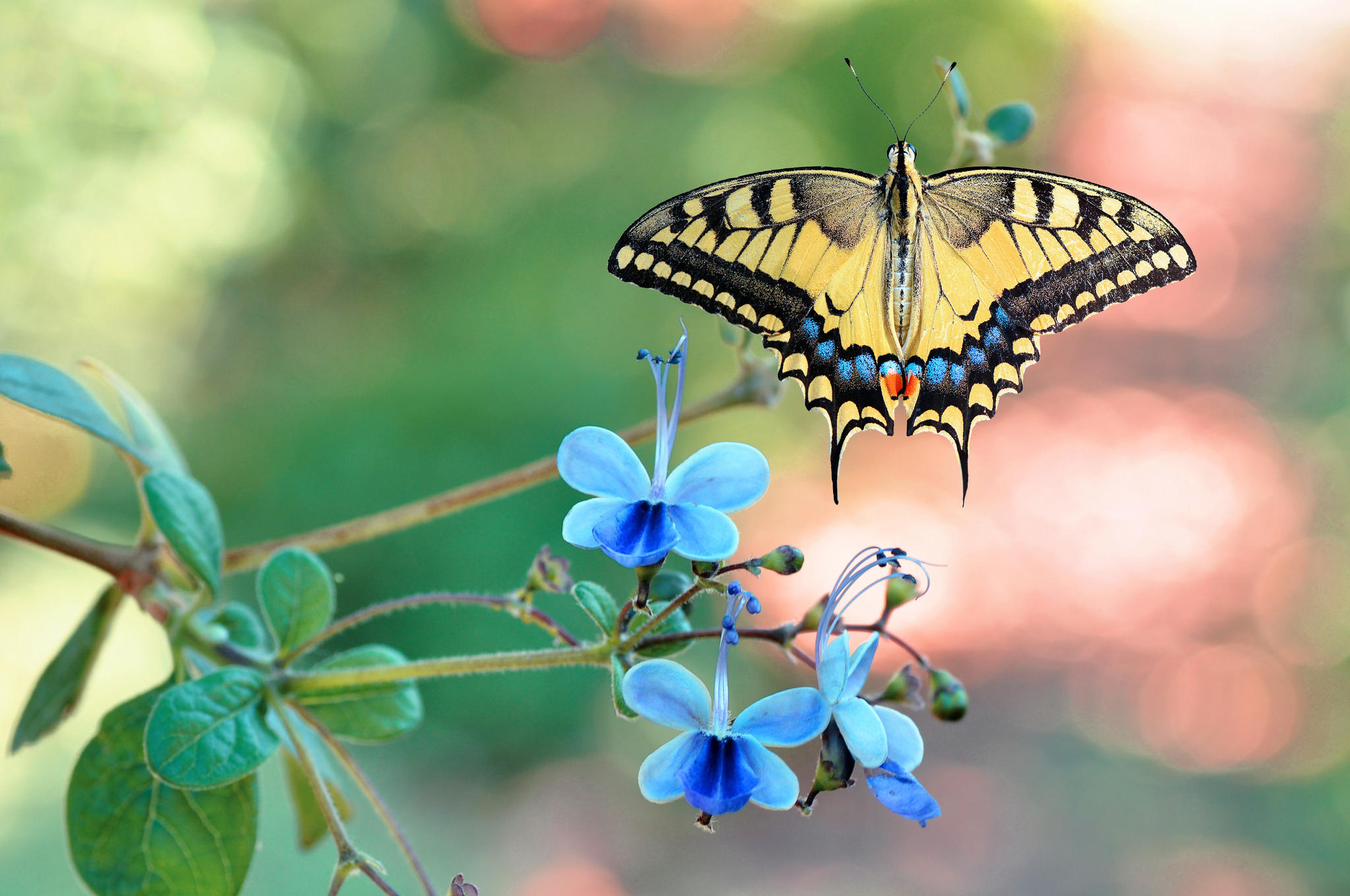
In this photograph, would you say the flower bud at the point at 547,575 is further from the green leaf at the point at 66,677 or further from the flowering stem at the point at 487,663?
the green leaf at the point at 66,677

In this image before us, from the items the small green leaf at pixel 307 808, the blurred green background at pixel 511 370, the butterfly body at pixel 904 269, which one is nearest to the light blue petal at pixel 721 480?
the butterfly body at pixel 904 269

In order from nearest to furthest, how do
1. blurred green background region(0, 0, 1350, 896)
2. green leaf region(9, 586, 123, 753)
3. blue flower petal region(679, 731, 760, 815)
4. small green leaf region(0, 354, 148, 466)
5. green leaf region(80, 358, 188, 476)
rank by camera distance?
blue flower petal region(679, 731, 760, 815)
small green leaf region(0, 354, 148, 466)
green leaf region(9, 586, 123, 753)
green leaf region(80, 358, 188, 476)
blurred green background region(0, 0, 1350, 896)

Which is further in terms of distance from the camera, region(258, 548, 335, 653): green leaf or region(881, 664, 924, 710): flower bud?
region(258, 548, 335, 653): green leaf

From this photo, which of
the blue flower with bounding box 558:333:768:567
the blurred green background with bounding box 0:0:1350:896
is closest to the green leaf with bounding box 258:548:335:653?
the blue flower with bounding box 558:333:768:567

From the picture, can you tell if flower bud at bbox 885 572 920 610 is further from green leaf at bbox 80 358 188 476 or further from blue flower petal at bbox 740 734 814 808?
green leaf at bbox 80 358 188 476

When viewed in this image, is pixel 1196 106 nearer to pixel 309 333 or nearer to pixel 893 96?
pixel 893 96
